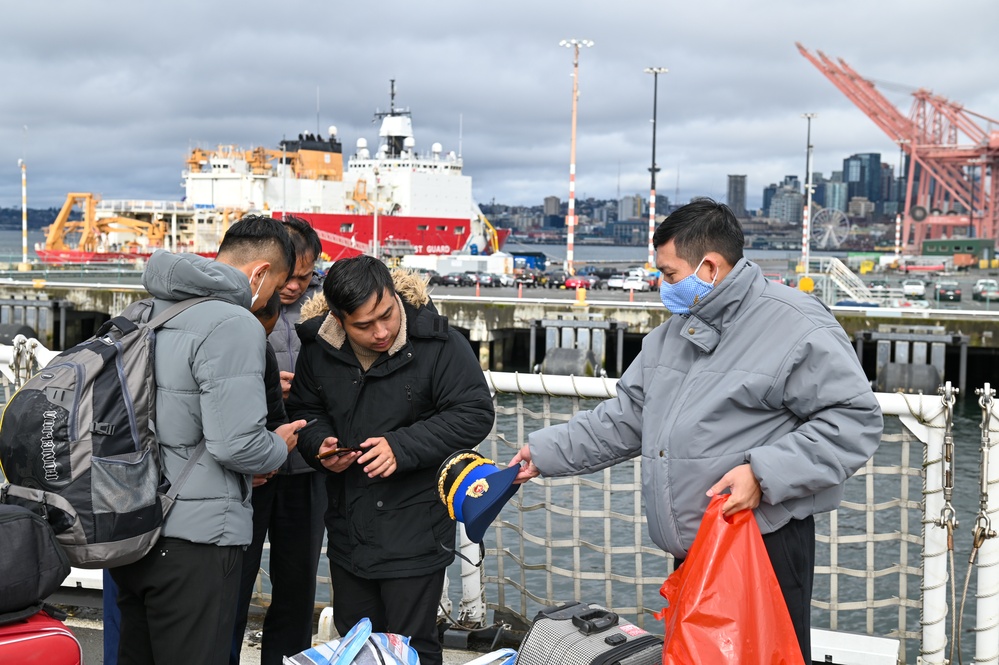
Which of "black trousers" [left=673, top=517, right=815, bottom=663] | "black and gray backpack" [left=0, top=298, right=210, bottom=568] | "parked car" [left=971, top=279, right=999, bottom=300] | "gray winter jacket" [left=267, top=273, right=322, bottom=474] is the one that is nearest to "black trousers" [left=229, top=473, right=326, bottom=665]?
"gray winter jacket" [left=267, top=273, right=322, bottom=474]

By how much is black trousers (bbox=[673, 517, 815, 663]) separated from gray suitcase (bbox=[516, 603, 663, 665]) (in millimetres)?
352

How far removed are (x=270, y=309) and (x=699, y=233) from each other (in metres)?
1.38

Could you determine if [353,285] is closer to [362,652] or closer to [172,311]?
[172,311]

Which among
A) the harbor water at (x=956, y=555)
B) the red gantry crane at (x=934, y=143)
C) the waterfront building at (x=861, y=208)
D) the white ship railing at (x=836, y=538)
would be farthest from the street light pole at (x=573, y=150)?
the waterfront building at (x=861, y=208)

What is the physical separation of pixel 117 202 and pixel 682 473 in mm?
40516

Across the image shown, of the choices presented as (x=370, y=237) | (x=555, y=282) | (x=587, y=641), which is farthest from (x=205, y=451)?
(x=370, y=237)

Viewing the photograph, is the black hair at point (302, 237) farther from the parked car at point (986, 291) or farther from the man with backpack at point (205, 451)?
the parked car at point (986, 291)

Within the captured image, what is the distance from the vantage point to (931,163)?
69438mm

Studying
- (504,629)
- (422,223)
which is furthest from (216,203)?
(504,629)

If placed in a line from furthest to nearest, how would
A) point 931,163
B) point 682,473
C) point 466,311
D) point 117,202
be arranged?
1. point 931,163
2. point 117,202
3. point 466,311
4. point 682,473

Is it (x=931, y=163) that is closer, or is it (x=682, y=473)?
(x=682, y=473)

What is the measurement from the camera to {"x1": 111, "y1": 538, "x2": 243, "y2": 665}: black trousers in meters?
2.47

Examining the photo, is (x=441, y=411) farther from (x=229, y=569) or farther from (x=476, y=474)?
(x=229, y=569)

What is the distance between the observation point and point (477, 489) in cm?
267
